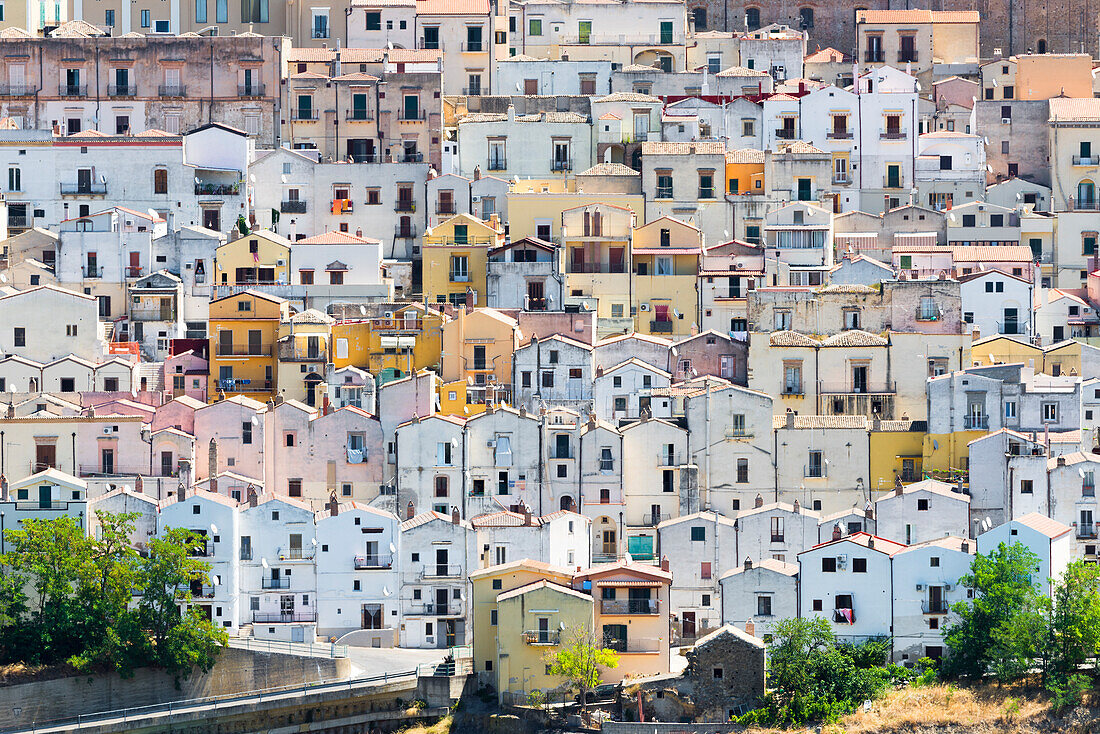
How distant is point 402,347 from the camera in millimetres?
83500

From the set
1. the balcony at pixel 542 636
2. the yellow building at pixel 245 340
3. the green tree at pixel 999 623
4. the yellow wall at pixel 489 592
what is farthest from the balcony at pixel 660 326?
the green tree at pixel 999 623

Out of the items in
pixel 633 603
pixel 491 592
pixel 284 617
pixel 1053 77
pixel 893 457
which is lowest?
pixel 284 617

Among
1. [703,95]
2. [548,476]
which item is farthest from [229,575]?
[703,95]

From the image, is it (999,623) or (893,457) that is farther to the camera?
(893,457)

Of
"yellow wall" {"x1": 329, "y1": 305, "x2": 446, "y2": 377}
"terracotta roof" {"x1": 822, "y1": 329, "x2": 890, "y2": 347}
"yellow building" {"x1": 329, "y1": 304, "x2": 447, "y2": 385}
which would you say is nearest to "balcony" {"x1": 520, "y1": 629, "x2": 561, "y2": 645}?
"yellow building" {"x1": 329, "y1": 304, "x2": 447, "y2": 385}

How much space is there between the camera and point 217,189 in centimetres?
9156

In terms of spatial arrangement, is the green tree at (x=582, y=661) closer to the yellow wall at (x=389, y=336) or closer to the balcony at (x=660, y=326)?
the yellow wall at (x=389, y=336)

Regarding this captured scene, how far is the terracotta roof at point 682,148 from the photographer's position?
91750mm

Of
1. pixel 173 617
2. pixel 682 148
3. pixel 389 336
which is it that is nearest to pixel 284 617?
pixel 173 617

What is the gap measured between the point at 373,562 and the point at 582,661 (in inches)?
310

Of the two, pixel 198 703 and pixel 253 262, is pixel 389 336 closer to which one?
pixel 253 262

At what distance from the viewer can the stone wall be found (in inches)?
2800

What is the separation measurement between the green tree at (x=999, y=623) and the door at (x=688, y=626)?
729 cm

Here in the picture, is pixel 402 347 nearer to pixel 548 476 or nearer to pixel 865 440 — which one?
pixel 548 476
